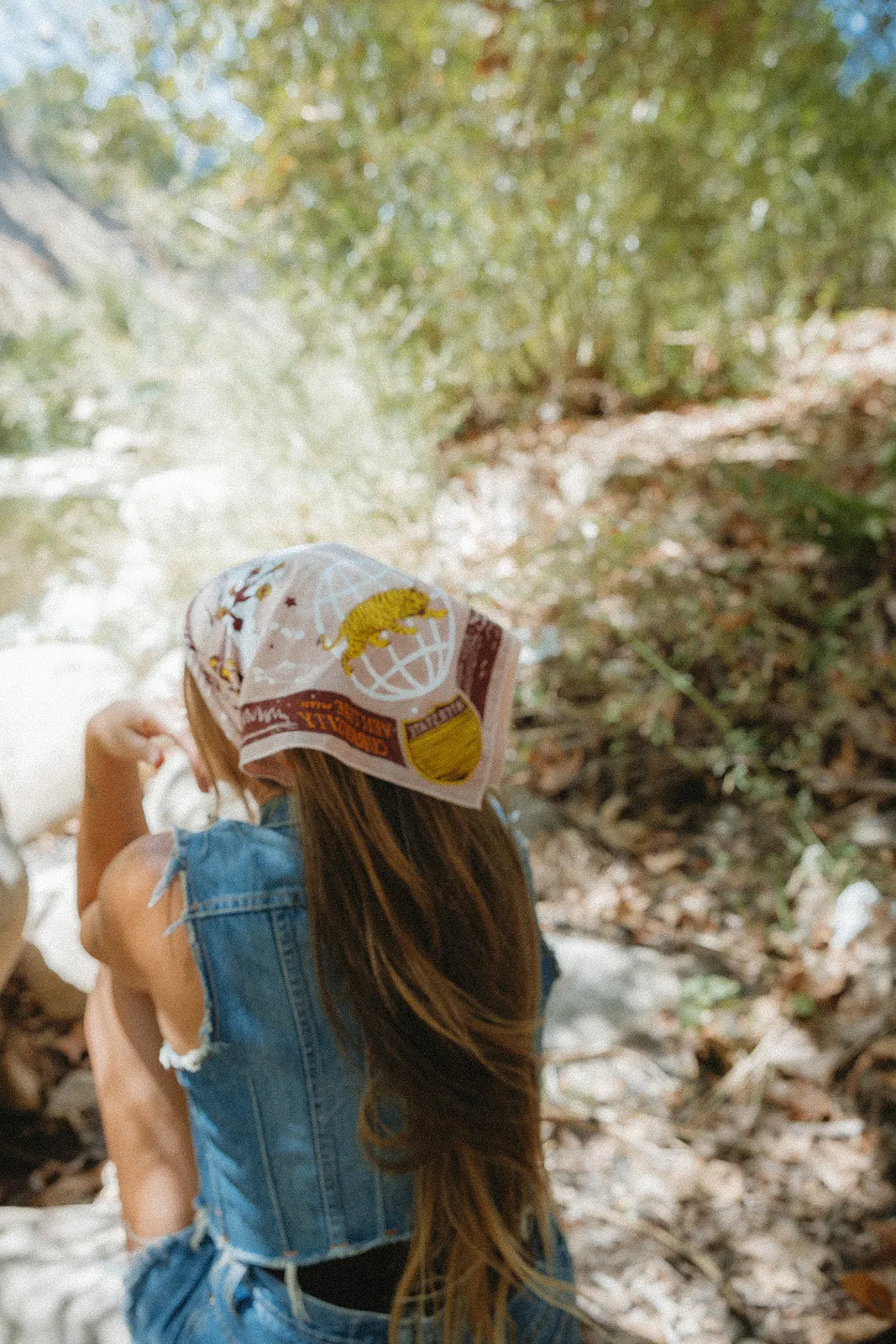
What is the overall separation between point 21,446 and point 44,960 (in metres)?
10.7

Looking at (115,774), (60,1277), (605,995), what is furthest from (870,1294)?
(115,774)

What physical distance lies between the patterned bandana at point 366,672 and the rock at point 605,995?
49.9 inches

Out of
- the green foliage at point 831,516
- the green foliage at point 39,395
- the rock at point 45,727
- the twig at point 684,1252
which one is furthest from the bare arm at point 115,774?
the green foliage at point 39,395

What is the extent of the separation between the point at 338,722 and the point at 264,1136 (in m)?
0.56

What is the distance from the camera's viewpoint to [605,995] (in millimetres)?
2295

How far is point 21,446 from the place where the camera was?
1171 cm

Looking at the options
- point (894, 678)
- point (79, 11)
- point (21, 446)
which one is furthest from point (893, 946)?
point (21, 446)

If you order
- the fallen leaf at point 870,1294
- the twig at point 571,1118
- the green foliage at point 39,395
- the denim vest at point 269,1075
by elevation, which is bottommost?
the fallen leaf at point 870,1294

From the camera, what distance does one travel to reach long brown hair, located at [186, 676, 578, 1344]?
3.59 feet

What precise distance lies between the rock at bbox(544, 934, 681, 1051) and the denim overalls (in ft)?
3.01

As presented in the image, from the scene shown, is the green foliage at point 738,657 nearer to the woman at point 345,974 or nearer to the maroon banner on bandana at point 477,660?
the woman at point 345,974

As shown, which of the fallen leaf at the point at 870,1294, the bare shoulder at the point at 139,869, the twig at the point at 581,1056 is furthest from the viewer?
the twig at the point at 581,1056

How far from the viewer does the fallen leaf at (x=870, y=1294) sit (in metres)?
1.64

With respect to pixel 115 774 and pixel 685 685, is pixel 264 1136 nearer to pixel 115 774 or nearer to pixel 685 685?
pixel 115 774
